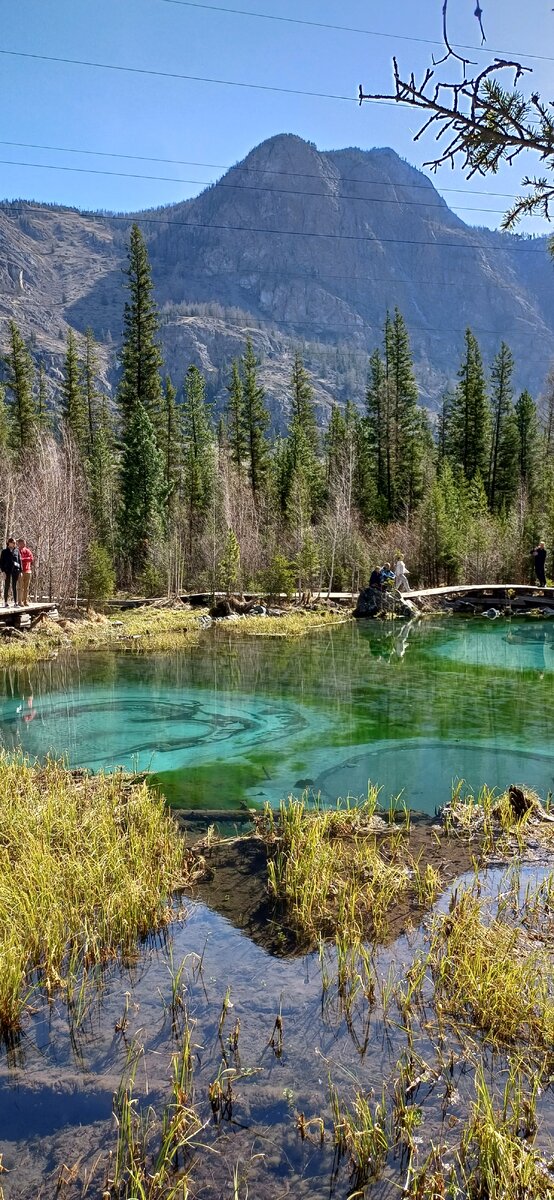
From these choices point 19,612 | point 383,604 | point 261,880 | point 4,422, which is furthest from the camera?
point 4,422

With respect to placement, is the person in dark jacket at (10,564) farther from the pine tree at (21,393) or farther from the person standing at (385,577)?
the pine tree at (21,393)

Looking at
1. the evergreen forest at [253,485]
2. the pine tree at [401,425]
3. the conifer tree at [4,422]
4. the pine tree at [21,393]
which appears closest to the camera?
the evergreen forest at [253,485]

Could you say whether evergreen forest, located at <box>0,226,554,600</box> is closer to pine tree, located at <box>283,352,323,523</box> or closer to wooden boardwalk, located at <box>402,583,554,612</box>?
pine tree, located at <box>283,352,323,523</box>

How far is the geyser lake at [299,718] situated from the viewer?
8.08 m

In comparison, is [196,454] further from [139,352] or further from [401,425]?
[401,425]

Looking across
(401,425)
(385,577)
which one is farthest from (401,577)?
(401,425)

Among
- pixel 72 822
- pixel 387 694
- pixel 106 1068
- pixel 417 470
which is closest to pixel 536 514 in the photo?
pixel 417 470

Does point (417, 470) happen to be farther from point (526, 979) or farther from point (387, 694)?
point (526, 979)

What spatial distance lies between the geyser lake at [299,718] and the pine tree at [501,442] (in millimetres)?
27906

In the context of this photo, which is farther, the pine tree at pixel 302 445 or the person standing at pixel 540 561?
the pine tree at pixel 302 445

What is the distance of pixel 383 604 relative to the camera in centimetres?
2430

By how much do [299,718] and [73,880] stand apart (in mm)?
6357

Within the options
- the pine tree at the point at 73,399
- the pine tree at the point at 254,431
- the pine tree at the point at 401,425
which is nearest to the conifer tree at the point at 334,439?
the pine tree at the point at 401,425

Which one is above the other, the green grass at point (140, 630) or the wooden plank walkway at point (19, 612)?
the wooden plank walkway at point (19, 612)
